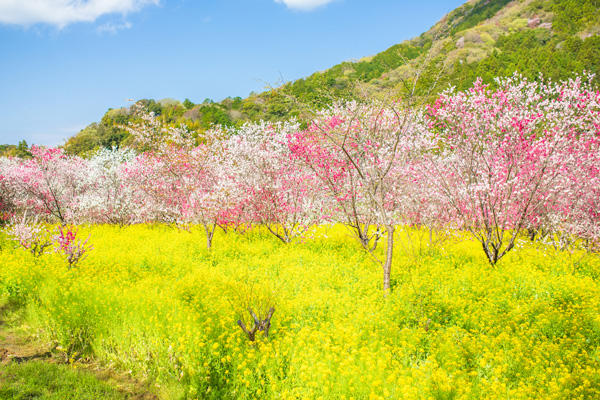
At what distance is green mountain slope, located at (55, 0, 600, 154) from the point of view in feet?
30.9

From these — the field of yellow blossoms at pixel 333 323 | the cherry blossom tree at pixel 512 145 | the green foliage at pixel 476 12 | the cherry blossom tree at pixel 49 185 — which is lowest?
the field of yellow blossoms at pixel 333 323

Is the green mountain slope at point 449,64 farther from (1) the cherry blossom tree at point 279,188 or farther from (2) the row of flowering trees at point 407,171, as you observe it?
(1) the cherry blossom tree at point 279,188

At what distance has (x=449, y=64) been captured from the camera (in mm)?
9078

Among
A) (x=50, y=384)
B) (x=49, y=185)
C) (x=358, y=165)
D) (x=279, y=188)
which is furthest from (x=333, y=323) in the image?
(x=49, y=185)

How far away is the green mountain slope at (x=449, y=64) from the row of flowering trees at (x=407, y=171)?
1057 millimetres

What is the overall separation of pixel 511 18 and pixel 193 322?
498 ft

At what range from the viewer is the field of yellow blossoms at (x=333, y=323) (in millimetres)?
5207

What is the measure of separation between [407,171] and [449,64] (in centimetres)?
514

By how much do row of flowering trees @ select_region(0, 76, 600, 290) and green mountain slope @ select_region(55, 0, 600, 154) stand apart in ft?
3.47

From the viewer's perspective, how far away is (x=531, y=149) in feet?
37.9

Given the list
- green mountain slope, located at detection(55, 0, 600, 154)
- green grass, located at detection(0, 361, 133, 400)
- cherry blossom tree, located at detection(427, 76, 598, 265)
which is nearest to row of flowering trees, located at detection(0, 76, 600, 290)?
cherry blossom tree, located at detection(427, 76, 598, 265)

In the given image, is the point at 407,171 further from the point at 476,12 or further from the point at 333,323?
the point at 476,12

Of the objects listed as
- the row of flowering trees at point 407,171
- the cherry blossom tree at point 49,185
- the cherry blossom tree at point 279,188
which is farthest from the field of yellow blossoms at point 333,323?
the cherry blossom tree at point 49,185

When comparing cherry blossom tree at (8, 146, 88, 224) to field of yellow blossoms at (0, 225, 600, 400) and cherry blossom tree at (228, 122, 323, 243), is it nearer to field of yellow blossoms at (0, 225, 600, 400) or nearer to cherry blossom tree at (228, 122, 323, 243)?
field of yellow blossoms at (0, 225, 600, 400)
